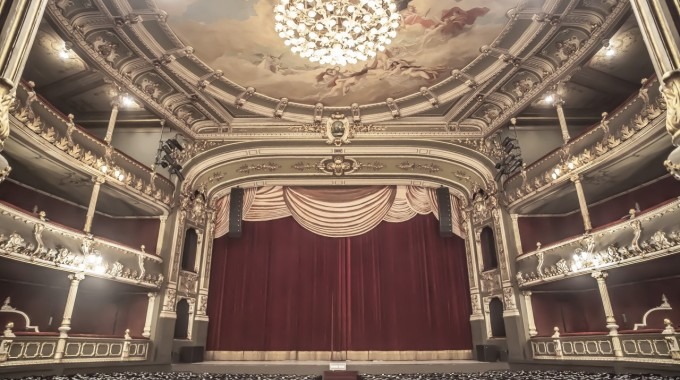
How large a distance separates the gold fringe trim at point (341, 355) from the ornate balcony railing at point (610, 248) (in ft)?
11.3

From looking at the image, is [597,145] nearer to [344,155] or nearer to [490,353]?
[490,353]

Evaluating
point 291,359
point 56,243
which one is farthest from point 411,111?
point 56,243

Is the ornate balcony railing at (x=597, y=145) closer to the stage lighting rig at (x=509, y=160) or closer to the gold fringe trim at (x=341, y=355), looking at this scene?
the stage lighting rig at (x=509, y=160)

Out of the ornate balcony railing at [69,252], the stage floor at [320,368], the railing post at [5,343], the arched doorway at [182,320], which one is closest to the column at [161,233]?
the ornate balcony railing at [69,252]

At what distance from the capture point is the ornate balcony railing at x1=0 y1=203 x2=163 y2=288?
6.72 m

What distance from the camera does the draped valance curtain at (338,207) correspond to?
12844 millimetres

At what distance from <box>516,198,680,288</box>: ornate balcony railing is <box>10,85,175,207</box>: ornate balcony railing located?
10.1 meters

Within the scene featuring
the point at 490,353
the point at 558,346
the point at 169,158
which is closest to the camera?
the point at 558,346

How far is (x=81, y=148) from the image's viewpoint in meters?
8.47

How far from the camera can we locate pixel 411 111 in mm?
11312

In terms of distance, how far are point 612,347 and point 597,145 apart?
417 cm

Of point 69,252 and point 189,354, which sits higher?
point 69,252

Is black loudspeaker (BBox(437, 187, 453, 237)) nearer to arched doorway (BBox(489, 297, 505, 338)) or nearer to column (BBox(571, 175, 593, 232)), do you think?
arched doorway (BBox(489, 297, 505, 338))

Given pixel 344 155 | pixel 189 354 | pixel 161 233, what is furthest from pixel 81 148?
pixel 344 155
